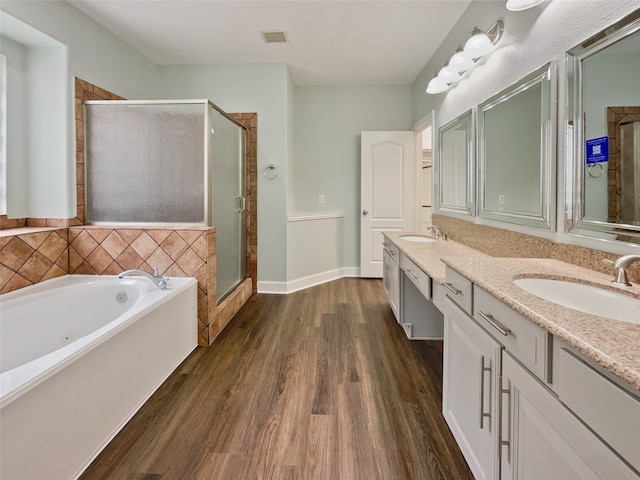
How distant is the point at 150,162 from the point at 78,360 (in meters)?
1.68

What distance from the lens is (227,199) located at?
10.2ft

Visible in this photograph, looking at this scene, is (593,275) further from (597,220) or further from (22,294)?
(22,294)

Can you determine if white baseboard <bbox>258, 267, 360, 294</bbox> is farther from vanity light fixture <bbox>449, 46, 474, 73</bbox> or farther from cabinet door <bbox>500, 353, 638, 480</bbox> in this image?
cabinet door <bbox>500, 353, 638, 480</bbox>

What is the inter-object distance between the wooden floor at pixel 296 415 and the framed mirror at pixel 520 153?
106 cm

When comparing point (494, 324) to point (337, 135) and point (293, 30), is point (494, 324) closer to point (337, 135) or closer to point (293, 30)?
point (293, 30)

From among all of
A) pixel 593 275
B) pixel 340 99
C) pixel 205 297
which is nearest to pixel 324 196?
pixel 340 99

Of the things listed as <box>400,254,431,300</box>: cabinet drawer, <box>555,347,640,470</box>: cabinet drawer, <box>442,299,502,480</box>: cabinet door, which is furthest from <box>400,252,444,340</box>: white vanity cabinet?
<box>555,347,640,470</box>: cabinet drawer

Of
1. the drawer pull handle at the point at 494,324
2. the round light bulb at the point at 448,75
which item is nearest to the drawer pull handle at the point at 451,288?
the drawer pull handle at the point at 494,324

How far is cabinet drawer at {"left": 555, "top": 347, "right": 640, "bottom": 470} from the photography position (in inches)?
22.4

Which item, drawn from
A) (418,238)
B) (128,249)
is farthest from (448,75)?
(128,249)

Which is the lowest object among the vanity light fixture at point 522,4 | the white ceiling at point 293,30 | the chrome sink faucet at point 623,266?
the chrome sink faucet at point 623,266

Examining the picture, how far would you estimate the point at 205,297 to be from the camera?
2.52 metres

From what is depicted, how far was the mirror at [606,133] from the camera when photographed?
114 cm

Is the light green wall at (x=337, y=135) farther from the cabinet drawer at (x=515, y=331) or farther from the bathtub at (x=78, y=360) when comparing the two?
the cabinet drawer at (x=515, y=331)
